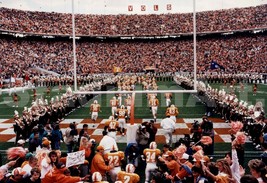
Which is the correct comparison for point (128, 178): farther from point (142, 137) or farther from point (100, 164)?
point (142, 137)

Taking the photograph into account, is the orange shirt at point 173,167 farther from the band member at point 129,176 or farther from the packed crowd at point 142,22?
the packed crowd at point 142,22

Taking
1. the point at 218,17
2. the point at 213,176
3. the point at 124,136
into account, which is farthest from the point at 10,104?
the point at 218,17

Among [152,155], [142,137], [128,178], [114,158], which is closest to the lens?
[128,178]

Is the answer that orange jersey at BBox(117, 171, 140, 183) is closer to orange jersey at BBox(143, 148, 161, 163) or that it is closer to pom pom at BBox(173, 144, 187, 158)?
pom pom at BBox(173, 144, 187, 158)

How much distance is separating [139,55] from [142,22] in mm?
6785

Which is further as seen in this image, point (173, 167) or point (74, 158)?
point (173, 167)

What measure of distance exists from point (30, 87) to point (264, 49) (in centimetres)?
3201

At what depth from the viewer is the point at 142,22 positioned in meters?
57.1

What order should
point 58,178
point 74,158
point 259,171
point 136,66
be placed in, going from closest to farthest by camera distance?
point 259,171, point 58,178, point 74,158, point 136,66

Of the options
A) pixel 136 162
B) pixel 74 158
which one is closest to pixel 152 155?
pixel 74 158

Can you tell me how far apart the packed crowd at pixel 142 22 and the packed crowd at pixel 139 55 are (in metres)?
1.83

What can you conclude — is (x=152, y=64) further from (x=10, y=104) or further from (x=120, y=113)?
(x=120, y=113)

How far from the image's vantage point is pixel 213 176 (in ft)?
17.0

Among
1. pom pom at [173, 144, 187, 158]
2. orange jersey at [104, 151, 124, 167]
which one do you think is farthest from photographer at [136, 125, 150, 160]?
pom pom at [173, 144, 187, 158]
